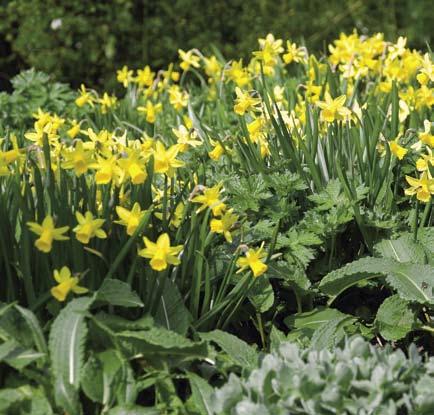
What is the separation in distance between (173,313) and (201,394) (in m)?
0.28

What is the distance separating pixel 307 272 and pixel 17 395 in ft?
3.65

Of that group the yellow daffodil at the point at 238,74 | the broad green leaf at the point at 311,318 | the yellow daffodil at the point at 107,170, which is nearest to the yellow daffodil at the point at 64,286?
the yellow daffodil at the point at 107,170

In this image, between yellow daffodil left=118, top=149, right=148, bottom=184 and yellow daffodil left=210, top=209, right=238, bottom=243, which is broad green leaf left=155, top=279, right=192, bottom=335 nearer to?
yellow daffodil left=210, top=209, right=238, bottom=243

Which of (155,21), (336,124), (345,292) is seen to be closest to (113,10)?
(155,21)

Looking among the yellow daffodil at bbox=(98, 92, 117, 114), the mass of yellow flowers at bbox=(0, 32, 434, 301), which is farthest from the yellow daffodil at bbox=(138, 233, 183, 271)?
the yellow daffodil at bbox=(98, 92, 117, 114)

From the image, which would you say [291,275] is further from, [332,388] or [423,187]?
[332,388]

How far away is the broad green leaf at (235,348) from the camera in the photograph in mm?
2104

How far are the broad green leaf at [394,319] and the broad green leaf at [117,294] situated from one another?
769 mm

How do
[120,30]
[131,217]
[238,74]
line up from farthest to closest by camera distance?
[120,30]
[238,74]
[131,217]

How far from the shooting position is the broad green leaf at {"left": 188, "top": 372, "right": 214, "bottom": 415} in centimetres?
199

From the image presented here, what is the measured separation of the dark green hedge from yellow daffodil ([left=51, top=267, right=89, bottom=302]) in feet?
14.3

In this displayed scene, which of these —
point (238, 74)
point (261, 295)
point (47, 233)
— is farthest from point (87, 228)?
point (238, 74)

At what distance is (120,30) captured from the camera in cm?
634

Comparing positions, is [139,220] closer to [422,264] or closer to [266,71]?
[422,264]
